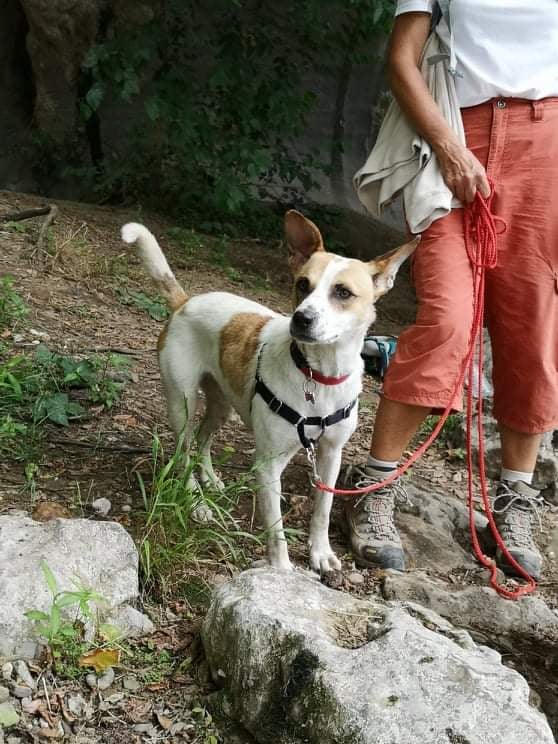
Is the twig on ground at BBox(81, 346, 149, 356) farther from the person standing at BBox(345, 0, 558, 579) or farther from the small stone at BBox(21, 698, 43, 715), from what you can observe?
the small stone at BBox(21, 698, 43, 715)

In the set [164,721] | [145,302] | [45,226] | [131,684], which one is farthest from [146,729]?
[45,226]

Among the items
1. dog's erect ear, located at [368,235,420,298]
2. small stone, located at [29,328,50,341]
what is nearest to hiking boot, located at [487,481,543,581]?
dog's erect ear, located at [368,235,420,298]

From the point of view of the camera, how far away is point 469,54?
2.86 metres

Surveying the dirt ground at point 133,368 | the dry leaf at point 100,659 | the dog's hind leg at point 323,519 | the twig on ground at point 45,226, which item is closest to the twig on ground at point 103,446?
the dirt ground at point 133,368

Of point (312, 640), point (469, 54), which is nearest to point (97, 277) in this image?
point (469, 54)

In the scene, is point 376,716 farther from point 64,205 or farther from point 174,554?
point 64,205

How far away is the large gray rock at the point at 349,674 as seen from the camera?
1700 mm

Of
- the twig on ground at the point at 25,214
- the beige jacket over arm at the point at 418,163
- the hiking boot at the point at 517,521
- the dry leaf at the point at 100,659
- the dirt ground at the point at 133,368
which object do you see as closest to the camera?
the dry leaf at the point at 100,659

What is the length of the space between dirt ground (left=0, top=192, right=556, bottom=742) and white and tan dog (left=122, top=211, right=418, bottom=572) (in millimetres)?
331

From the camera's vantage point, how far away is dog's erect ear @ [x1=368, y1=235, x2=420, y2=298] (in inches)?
109

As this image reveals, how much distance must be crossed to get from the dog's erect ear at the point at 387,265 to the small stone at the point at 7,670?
1.67m

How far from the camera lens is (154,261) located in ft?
10.9

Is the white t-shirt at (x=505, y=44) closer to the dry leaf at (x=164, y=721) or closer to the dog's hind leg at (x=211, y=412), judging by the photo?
the dog's hind leg at (x=211, y=412)

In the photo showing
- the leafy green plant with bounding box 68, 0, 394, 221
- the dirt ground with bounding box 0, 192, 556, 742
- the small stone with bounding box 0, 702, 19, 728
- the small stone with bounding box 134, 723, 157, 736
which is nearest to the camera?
the small stone with bounding box 0, 702, 19, 728
